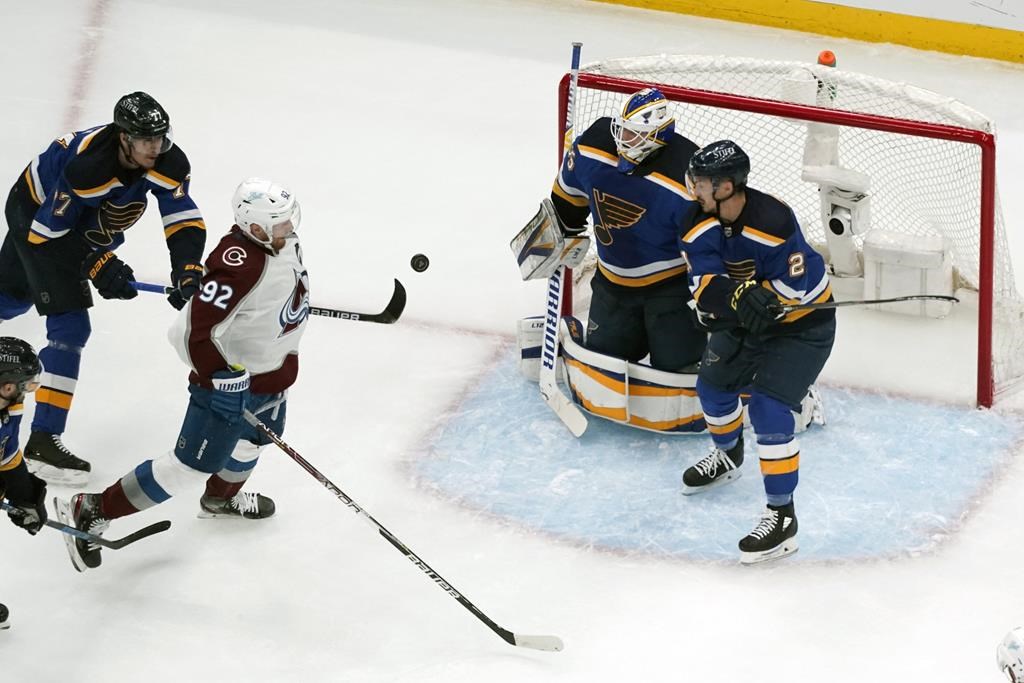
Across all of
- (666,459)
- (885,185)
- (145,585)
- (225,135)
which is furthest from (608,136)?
(225,135)

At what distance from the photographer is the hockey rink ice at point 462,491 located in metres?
3.48

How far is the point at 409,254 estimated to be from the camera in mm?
5207

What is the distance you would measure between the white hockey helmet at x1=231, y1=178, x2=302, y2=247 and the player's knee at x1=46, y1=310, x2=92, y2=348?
2.73 feet

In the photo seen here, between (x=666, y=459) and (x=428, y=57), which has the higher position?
(x=428, y=57)

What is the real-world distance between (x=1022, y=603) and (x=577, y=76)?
6.14 feet

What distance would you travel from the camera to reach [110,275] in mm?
3820

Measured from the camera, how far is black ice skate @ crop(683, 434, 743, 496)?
157 inches

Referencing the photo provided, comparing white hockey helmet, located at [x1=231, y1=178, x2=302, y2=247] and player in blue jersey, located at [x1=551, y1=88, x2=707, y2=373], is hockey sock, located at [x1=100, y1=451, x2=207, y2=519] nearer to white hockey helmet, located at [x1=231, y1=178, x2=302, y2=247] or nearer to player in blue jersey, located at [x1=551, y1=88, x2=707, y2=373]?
white hockey helmet, located at [x1=231, y1=178, x2=302, y2=247]

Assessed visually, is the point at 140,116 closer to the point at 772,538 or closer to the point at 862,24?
the point at 772,538

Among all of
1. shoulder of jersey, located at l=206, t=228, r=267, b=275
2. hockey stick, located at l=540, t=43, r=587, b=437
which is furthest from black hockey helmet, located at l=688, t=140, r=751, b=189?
shoulder of jersey, located at l=206, t=228, r=267, b=275

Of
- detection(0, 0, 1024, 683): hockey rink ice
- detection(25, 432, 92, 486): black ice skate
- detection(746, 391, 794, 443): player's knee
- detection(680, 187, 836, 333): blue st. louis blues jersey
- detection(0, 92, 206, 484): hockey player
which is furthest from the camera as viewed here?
detection(25, 432, 92, 486): black ice skate

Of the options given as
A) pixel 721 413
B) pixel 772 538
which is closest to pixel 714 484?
pixel 721 413

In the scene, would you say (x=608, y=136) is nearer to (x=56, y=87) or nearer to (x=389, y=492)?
(x=389, y=492)

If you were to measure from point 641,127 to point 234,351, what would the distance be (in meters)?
1.13
